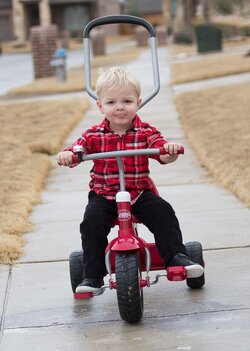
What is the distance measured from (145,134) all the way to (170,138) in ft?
24.5

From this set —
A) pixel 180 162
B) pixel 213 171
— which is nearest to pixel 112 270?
pixel 213 171

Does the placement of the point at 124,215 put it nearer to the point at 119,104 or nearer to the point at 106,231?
the point at 106,231

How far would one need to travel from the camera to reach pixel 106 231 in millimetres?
5000

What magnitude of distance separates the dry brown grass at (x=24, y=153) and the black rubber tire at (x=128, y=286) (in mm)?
1674

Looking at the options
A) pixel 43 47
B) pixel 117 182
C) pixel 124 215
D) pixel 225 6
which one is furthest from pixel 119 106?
pixel 225 6

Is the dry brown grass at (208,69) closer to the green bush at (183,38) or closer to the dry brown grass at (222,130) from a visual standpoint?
the dry brown grass at (222,130)

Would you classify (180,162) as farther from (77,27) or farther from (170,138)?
(77,27)

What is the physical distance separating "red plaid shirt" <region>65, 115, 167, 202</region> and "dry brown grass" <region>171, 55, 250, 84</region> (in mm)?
16011

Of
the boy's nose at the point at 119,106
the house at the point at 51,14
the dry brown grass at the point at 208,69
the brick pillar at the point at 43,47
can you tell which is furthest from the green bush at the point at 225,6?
the boy's nose at the point at 119,106

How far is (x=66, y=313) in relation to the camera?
509 cm

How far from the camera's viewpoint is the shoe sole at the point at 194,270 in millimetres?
4895

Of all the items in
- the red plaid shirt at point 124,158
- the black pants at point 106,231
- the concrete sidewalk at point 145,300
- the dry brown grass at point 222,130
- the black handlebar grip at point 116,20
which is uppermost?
the black handlebar grip at point 116,20

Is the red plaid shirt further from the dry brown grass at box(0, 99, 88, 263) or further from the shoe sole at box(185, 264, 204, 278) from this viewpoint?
the dry brown grass at box(0, 99, 88, 263)

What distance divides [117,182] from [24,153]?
6.24 m
